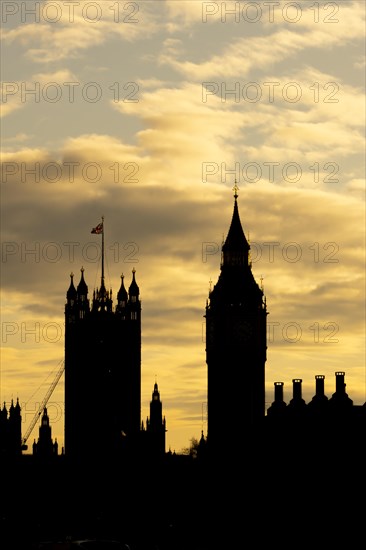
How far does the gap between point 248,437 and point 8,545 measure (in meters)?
75.4

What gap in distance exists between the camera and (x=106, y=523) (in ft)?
640

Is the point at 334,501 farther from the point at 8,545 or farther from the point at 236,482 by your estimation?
the point at 8,545

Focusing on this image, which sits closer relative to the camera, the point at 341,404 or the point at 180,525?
the point at 341,404

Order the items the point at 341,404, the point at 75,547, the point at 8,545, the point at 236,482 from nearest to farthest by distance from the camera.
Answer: the point at 75,547, the point at 8,545, the point at 341,404, the point at 236,482

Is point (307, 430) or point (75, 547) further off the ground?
point (307, 430)

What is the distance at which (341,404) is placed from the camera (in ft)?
544

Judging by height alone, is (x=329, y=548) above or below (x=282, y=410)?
below

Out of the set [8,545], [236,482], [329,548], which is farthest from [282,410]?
[8,545]

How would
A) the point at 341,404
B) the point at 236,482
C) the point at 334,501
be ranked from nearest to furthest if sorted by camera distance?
the point at 334,501 < the point at 341,404 < the point at 236,482

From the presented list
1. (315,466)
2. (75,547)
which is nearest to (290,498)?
(315,466)

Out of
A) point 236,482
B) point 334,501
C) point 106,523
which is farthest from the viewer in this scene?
point 106,523

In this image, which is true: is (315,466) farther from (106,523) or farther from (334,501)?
(106,523)

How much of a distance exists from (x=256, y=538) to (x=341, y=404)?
13859mm

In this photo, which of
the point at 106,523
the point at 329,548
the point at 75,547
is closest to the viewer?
the point at 75,547
